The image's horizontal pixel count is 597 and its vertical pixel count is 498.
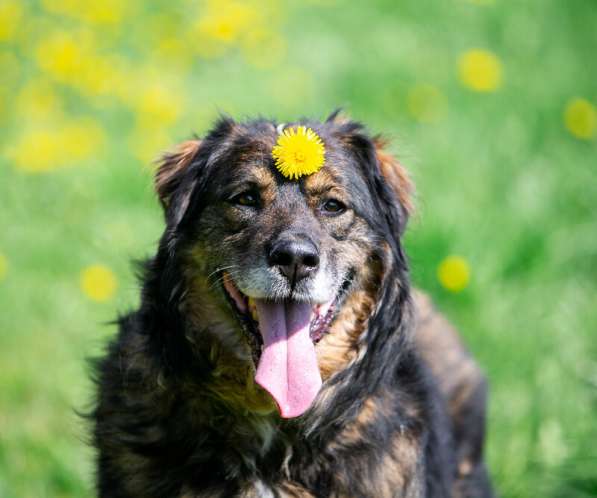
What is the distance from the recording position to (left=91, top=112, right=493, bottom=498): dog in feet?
11.0

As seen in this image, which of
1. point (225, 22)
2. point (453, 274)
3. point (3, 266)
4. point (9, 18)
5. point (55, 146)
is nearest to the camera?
point (453, 274)

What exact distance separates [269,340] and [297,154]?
726 millimetres

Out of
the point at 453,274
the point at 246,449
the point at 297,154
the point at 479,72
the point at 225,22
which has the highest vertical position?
the point at 479,72

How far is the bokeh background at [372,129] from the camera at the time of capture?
16.5ft

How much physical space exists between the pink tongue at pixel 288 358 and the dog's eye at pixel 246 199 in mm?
389

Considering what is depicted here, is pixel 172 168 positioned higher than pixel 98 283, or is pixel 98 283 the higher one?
pixel 172 168

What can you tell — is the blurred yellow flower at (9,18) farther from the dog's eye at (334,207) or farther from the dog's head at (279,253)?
the dog's eye at (334,207)

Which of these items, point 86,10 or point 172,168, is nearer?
point 172,168

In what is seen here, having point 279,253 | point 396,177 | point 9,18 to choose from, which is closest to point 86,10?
point 9,18

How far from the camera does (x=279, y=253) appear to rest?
325 centimetres

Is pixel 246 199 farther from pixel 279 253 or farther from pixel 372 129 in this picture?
pixel 372 129

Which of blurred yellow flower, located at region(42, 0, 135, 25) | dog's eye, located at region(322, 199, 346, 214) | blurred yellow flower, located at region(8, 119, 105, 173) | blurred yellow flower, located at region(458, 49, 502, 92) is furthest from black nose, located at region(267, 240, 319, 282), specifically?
blurred yellow flower, located at region(42, 0, 135, 25)

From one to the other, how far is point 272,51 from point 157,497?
5775 millimetres

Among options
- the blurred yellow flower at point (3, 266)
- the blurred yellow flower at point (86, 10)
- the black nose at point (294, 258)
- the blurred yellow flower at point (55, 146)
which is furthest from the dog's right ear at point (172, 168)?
the blurred yellow flower at point (86, 10)
